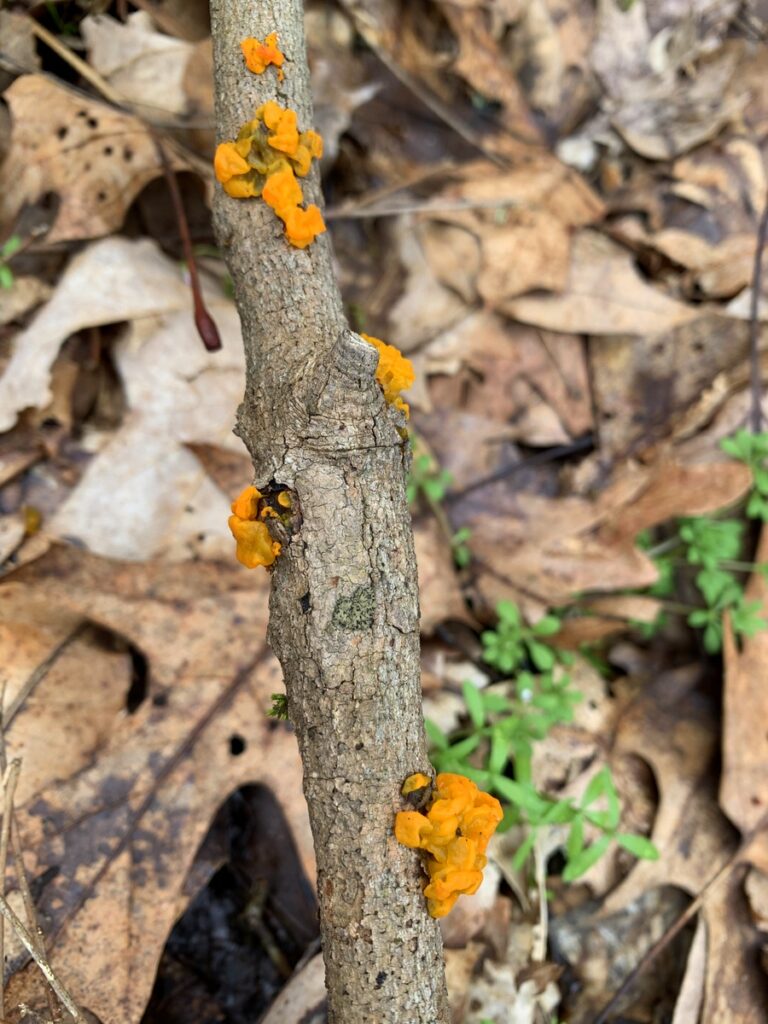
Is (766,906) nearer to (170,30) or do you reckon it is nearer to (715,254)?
(715,254)

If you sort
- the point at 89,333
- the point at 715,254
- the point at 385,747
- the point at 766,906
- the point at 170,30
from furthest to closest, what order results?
the point at 715,254, the point at 170,30, the point at 89,333, the point at 766,906, the point at 385,747

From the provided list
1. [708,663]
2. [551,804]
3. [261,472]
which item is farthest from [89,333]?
[708,663]

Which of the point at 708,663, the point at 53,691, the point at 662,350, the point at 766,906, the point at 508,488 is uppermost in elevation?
the point at 662,350

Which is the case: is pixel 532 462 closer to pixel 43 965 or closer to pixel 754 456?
pixel 754 456

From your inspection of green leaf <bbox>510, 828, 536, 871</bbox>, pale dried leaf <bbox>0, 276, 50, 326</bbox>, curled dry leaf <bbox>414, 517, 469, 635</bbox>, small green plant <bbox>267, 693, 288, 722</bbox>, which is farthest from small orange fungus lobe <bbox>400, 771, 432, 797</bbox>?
pale dried leaf <bbox>0, 276, 50, 326</bbox>

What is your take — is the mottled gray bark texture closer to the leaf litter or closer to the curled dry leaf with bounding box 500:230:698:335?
the leaf litter

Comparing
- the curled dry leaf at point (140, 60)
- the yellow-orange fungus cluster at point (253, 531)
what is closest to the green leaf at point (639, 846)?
the yellow-orange fungus cluster at point (253, 531)
